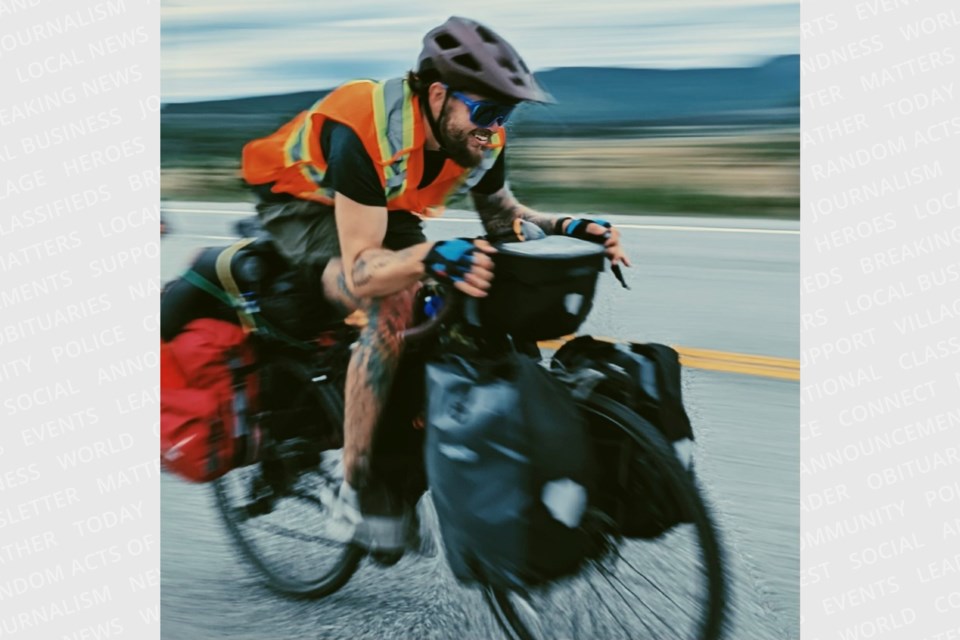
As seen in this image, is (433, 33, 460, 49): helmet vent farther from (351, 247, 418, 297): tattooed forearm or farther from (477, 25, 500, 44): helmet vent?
(351, 247, 418, 297): tattooed forearm

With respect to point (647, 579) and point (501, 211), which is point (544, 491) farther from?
point (501, 211)

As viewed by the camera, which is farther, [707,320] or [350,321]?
[350,321]

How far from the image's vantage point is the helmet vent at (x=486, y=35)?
157 inches

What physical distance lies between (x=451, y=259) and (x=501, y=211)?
0.31 metres

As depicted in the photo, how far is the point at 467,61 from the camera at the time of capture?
395 centimetres

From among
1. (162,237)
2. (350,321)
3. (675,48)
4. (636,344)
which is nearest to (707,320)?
(636,344)

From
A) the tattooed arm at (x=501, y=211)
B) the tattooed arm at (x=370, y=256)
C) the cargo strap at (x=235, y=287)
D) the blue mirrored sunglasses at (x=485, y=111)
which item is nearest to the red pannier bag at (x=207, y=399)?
the cargo strap at (x=235, y=287)

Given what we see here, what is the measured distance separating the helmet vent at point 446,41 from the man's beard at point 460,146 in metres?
0.21

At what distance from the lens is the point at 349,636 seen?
4.38 metres

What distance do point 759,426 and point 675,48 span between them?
44.1 inches

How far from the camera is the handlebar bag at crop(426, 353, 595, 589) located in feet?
12.1

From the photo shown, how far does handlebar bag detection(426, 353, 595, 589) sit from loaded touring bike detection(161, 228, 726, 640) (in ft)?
0.05

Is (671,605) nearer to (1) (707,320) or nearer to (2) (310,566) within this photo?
(1) (707,320)

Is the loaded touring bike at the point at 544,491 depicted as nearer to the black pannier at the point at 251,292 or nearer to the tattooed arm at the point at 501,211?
the black pannier at the point at 251,292
